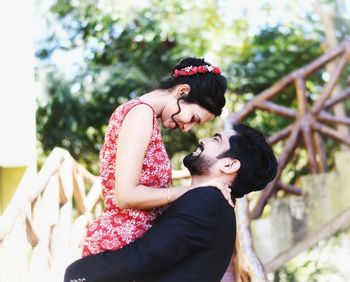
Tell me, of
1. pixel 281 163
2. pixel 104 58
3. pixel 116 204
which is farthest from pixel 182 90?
pixel 104 58

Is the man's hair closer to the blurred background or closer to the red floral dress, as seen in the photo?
the red floral dress

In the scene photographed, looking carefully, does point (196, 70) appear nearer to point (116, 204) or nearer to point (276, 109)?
point (116, 204)

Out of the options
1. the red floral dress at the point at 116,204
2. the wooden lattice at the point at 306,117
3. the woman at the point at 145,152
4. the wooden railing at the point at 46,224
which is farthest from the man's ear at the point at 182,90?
the wooden lattice at the point at 306,117

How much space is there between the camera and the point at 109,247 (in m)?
2.45

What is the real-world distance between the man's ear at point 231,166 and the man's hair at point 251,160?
0.01m

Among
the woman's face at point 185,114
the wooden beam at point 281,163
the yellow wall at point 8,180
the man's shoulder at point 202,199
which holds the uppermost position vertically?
the woman's face at point 185,114

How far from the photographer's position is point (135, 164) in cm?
239

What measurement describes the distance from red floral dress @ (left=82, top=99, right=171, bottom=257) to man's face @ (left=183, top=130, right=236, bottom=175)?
0.31 feet

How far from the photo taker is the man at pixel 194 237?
2352 mm

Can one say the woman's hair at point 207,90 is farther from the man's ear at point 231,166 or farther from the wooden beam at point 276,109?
the wooden beam at point 276,109

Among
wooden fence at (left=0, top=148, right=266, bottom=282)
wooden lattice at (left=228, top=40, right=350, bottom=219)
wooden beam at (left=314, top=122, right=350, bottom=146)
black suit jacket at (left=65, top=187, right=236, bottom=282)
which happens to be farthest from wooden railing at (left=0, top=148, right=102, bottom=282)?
wooden beam at (left=314, top=122, right=350, bottom=146)

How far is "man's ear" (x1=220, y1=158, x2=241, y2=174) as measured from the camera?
2.54 meters

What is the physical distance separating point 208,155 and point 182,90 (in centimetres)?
24

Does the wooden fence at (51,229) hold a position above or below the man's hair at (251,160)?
below
